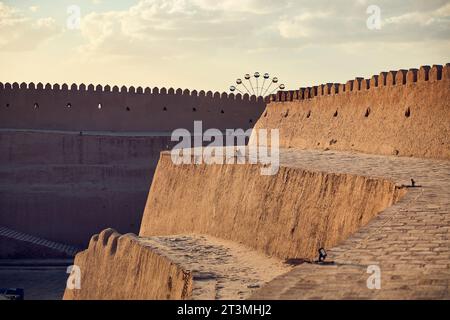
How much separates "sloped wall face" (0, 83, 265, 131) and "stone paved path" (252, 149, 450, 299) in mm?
21124

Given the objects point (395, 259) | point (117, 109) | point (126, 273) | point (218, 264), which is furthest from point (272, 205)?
point (117, 109)

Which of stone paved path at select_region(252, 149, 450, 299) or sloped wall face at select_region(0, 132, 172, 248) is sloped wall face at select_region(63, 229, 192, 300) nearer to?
stone paved path at select_region(252, 149, 450, 299)

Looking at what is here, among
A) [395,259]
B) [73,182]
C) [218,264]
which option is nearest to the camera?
[395,259]

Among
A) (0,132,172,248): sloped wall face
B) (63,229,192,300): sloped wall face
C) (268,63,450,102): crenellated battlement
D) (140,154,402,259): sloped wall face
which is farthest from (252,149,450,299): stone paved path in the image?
(0,132,172,248): sloped wall face

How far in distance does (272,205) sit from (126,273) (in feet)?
8.23

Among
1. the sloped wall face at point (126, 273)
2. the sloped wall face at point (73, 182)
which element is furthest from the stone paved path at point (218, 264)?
the sloped wall face at point (73, 182)

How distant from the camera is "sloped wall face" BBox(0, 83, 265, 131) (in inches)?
1182

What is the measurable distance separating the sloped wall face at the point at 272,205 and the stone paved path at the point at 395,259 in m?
0.73

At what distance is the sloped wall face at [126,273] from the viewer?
1112cm

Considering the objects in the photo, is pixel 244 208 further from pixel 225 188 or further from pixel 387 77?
pixel 387 77

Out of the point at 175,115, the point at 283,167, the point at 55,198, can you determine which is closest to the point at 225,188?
the point at 283,167

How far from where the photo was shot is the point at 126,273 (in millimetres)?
13398

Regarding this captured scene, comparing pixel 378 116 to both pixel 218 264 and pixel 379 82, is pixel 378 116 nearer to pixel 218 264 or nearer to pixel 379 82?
pixel 379 82

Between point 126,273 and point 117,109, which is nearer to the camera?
point 126,273
